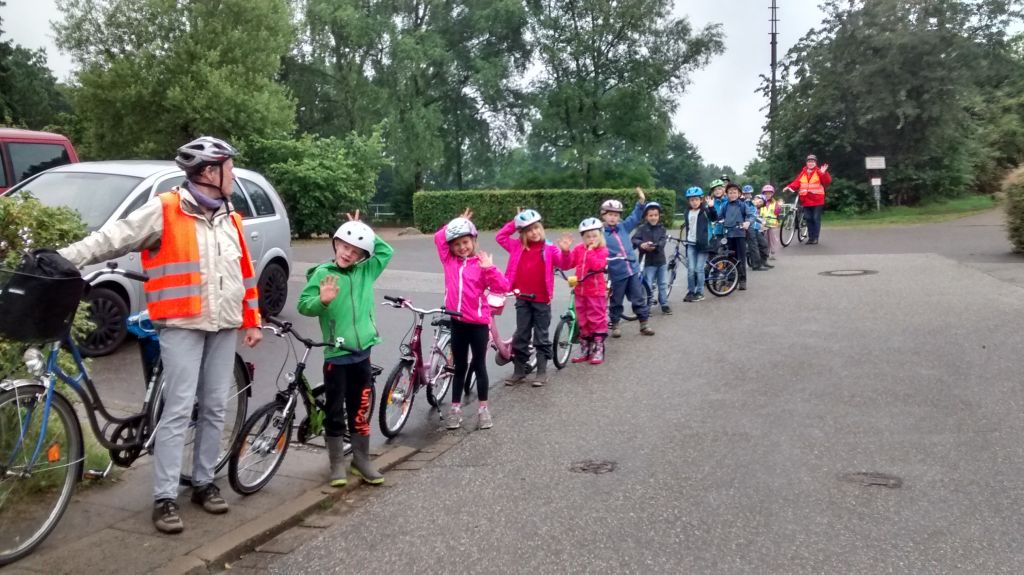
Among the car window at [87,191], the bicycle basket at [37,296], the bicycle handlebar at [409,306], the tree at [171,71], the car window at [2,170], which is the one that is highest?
the tree at [171,71]

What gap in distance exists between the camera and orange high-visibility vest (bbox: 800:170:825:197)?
19.5 m

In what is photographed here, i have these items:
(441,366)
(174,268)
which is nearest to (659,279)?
(441,366)

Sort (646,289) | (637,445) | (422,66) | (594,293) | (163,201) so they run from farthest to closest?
(422,66) < (646,289) < (594,293) < (637,445) < (163,201)

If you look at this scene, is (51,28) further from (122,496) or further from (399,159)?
(122,496)

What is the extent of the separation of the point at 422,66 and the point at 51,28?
18.3 meters

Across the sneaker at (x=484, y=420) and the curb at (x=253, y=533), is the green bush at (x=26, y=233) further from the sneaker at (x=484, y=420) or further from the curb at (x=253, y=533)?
the sneaker at (x=484, y=420)

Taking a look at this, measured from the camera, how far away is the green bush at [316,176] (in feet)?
93.2

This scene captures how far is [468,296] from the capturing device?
7355 mm

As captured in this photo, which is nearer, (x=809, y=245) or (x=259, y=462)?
(x=259, y=462)

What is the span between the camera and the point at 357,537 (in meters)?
5.05

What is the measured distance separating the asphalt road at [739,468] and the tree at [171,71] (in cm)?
2312

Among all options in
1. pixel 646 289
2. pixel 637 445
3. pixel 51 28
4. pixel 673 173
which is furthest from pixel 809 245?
pixel 673 173

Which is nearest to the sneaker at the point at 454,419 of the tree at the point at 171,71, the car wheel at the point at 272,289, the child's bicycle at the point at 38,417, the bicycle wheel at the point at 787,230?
the child's bicycle at the point at 38,417

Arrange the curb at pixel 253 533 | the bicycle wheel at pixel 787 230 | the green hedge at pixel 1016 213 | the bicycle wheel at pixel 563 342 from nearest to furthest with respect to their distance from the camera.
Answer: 1. the curb at pixel 253 533
2. the bicycle wheel at pixel 563 342
3. the green hedge at pixel 1016 213
4. the bicycle wheel at pixel 787 230
